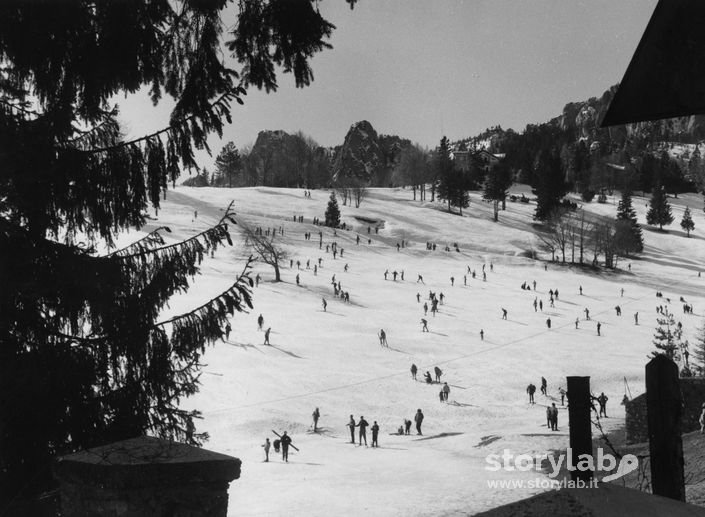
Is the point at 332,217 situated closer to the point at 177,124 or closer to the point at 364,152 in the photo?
the point at 177,124

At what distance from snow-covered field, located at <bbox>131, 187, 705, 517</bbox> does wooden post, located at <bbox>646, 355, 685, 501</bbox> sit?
8569mm

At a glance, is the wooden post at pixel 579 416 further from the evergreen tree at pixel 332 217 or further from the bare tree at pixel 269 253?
the evergreen tree at pixel 332 217

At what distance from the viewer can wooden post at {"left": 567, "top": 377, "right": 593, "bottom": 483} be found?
407cm

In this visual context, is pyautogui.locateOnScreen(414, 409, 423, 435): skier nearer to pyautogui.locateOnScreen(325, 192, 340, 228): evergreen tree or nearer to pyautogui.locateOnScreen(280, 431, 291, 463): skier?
pyautogui.locateOnScreen(280, 431, 291, 463): skier

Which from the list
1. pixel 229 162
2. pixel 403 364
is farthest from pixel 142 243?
pixel 229 162

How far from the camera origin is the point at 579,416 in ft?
13.6

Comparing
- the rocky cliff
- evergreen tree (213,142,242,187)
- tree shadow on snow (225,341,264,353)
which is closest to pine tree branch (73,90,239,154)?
tree shadow on snow (225,341,264,353)

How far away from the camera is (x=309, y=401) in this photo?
938 inches

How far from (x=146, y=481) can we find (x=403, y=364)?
2633 centimetres

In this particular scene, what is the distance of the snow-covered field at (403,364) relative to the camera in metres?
15.2

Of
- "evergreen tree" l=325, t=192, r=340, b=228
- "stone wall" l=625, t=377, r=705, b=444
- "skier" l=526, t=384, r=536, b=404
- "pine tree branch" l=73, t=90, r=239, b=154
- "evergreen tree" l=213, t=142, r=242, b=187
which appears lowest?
"skier" l=526, t=384, r=536, b=404

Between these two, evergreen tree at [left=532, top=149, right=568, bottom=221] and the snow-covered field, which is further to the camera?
evergreen tree at [left=532, top=149, right=568, bottom=221]

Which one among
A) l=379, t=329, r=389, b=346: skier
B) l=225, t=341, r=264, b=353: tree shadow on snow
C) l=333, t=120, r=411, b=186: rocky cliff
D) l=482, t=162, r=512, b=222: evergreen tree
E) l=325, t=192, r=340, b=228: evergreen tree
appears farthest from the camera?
l=333, t=120, r=411, b=186: rocky cliff

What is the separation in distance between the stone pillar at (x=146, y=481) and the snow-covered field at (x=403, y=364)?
8924mm
